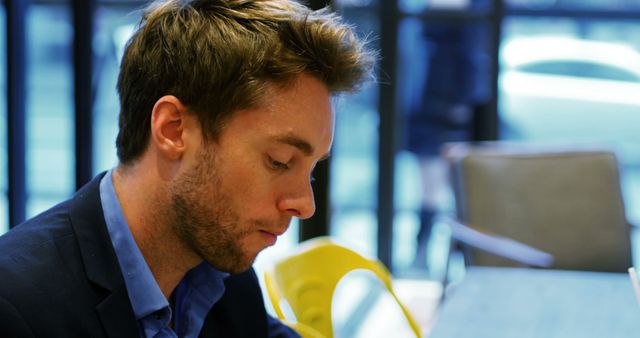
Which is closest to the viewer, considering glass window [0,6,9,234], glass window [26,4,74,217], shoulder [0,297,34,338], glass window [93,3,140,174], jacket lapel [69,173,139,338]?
shoulder [0,297,34,338]

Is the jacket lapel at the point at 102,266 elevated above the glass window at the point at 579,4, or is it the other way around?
the glass window at the point at 579,4

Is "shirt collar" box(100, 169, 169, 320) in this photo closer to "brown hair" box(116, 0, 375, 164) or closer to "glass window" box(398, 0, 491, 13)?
"brown hair" box(116, 0, 375, 164)

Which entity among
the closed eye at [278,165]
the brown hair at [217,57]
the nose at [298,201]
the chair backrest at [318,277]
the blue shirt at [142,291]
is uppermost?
the brown hair at [217,57]

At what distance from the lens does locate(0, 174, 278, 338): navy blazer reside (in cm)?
119

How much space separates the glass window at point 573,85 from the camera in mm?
4961

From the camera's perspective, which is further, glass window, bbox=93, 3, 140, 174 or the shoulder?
glass window, bbox=93, 3, 140, 174

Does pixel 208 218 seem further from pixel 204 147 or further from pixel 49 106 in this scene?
pixel 49 106

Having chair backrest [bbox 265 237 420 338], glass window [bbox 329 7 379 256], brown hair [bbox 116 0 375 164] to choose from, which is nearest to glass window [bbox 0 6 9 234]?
glass window [bbox 329 7 379 256]

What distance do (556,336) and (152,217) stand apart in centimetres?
104

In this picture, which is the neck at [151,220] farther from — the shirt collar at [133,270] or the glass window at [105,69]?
the glass window at [105,69]

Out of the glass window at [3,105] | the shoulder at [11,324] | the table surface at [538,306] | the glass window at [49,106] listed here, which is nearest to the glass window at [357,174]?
the glass window at [49,106]

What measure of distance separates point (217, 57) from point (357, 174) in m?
3.84

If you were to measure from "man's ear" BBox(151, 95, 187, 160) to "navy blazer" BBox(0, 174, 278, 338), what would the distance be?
13cm

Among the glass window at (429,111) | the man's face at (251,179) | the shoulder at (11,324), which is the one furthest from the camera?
the glass window at (429,111)
